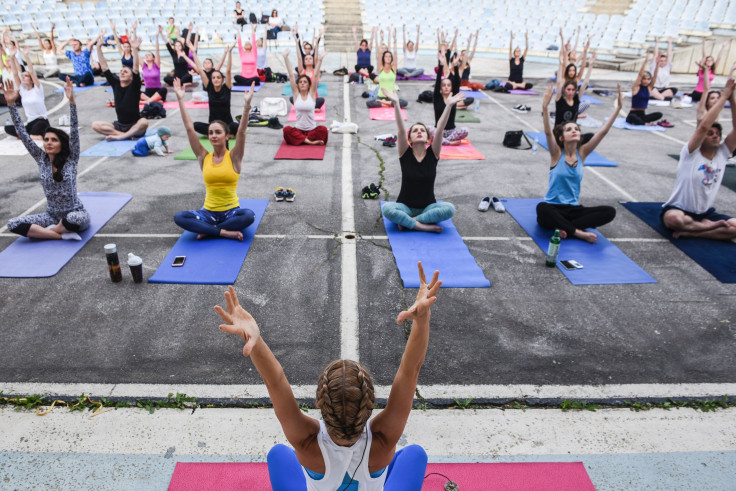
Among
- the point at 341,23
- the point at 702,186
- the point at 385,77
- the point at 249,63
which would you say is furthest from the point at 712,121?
the point at 341,23

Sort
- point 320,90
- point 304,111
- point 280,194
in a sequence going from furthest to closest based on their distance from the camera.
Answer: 1. point 320,90
2. point 304,111
3. point 280,194

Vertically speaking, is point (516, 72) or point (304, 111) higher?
point (516, 72)

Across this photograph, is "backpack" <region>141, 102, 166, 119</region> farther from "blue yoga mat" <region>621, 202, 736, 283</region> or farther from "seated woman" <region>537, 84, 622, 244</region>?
"blue yoga mat" <region>621, 202, 736, 283</region>

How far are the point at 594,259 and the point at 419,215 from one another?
2234 millimetres

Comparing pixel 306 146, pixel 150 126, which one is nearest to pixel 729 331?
pixel 306 146

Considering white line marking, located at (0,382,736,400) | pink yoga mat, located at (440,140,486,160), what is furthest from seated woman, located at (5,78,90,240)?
pink yoga mat, located at (440,140,486,160)

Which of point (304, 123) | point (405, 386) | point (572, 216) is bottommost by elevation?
point (572, 216)

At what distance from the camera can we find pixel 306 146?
10.3m

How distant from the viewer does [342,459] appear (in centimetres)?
204

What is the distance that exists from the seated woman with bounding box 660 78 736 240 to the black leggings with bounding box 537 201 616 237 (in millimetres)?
934

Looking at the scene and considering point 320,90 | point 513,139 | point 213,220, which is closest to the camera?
point 213,220

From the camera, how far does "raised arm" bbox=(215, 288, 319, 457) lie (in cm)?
196

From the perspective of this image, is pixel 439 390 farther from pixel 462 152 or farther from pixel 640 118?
pixel 640 118

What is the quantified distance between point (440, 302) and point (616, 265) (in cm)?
235
